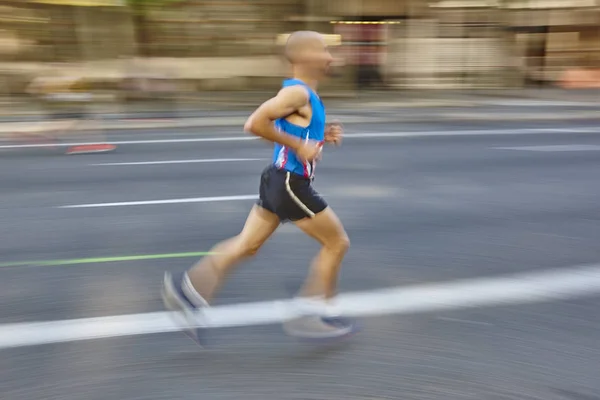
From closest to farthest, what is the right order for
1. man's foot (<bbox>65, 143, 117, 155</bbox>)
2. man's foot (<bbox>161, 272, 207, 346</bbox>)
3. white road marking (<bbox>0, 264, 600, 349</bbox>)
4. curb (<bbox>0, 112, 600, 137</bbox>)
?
man's foot (<bbox>161, 272, 207, 346</bbox>) < white road marking (<bbox>0, 264, 600, 349</bbox>) < man's foot (<bbox>65, 143, 117, 155</bbox>) < curb (<bbox>0, 112, 600, 137</bbox>)

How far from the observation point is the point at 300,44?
2.94 meters

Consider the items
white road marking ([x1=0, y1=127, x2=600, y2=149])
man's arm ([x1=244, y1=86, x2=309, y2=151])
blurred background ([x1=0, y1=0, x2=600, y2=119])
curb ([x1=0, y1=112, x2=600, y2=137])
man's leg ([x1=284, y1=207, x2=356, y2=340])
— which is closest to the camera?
man's arm ([x1=244, y1=86, x2=309, y2=151])

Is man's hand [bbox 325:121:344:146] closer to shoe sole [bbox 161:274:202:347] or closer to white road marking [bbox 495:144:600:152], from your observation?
shoe sole [bbox 161:274:202:347]

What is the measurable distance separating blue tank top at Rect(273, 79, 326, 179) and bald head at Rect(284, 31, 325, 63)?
0.13 m

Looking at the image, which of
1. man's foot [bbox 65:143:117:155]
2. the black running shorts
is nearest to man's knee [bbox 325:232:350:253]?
the black running shorts

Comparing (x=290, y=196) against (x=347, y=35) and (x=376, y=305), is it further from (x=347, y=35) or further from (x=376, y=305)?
(x=347, y=35)

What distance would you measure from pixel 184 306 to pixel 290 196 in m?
0.88

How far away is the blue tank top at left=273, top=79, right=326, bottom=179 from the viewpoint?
2986 mm

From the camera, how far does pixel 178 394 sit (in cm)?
289

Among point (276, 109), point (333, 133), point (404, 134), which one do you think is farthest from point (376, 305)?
point (404, 134)

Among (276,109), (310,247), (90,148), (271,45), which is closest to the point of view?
(276,109)

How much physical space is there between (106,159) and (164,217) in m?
4.02

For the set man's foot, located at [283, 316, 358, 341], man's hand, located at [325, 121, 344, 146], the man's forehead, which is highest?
the man's forehead

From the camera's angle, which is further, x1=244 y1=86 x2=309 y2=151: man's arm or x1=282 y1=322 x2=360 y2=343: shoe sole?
x1=282 y1=322 x2=360 y2=343: shoe sole
